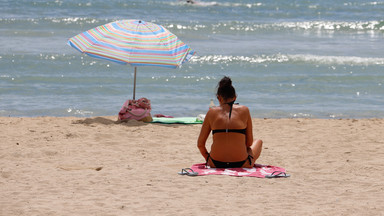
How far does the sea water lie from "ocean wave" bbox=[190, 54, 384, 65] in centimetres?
2

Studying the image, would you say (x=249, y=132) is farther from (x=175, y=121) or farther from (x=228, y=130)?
(x=175, y=121)

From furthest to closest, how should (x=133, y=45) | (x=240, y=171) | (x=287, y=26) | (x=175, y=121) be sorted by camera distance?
(x=287, y=26) → (x=175, y=121) → (x=133, y=45) → (x=240, y=171)

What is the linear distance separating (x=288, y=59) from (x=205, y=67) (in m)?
2.09

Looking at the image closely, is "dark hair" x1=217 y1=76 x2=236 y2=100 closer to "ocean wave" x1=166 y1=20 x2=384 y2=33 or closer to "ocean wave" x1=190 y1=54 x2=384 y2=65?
"ocean wave" x1=190 y1=54 x2=384 y2=65

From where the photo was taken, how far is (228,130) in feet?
19.6

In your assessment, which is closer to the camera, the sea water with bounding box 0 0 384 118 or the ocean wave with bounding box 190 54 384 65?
the sea water with bounding box 0 0 384 118

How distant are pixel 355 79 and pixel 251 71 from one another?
2106 mm

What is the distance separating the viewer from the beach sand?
197 inches

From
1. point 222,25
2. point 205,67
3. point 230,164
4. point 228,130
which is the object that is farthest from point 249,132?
point 222,25

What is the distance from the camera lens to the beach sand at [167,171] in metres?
5.00

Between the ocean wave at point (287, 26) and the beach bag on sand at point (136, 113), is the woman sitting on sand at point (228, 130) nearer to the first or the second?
the beach bag on sand at point (136, 113)

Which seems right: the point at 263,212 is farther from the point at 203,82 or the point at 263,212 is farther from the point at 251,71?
the point at 251,71

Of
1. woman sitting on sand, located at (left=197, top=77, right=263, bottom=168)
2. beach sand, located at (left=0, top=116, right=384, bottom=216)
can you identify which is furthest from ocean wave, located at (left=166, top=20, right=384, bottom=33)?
woman sitting on sand, located at (left=197, top=77, right=263, bottom=168)

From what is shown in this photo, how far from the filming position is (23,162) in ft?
21.4
